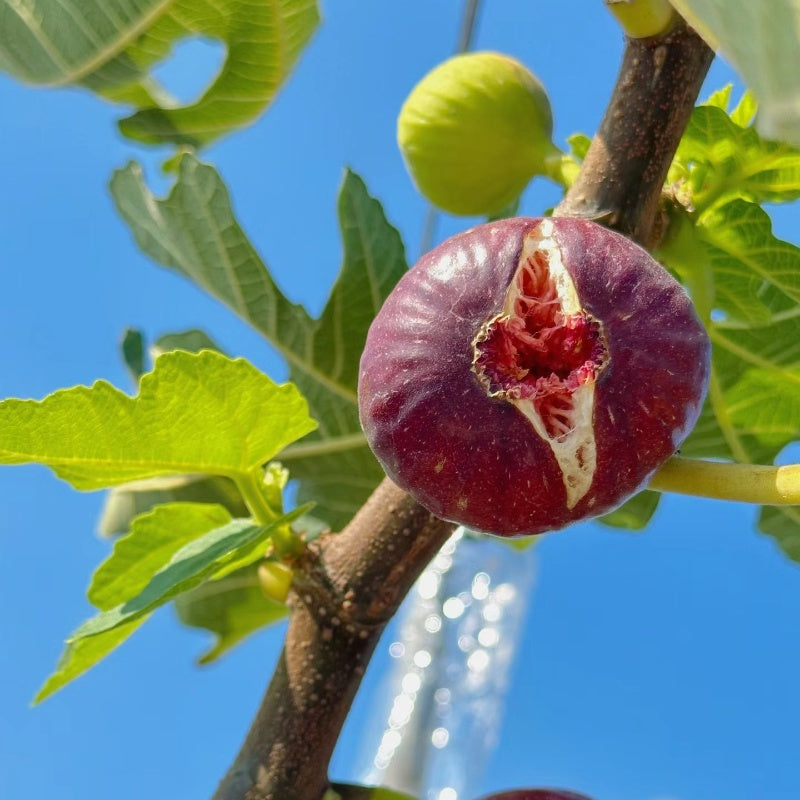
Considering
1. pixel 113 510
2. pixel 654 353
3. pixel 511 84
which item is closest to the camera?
pixel 654 353

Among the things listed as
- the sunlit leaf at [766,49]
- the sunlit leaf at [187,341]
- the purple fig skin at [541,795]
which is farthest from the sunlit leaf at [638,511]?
the sunlit leaf at [766,49]

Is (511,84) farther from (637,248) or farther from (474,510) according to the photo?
(474,510)

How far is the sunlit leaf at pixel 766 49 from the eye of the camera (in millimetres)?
280

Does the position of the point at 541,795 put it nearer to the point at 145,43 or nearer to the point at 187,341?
the point at 187,341

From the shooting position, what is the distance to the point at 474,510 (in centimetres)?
59

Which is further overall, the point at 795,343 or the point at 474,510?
the point at 795,343

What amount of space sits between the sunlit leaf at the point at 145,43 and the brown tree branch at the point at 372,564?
0.41 meters

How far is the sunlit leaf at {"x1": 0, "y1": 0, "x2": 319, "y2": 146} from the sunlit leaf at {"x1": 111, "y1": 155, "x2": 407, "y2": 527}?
4.7 inches

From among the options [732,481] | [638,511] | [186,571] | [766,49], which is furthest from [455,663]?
[766,49]

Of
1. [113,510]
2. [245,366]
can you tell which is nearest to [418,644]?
[113,510]

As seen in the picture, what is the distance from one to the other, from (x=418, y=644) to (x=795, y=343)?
3.26 m

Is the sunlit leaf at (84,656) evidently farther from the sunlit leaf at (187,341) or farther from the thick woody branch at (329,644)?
the sunlit leaf at (187,341)

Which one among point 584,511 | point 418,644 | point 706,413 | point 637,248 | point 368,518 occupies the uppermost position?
point 637,248

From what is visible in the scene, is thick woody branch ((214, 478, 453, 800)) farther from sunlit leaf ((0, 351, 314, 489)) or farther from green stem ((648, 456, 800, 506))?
green stem ((648, 456, 800, 506))
